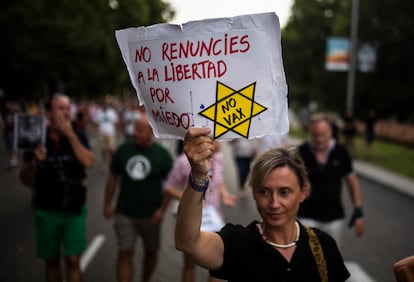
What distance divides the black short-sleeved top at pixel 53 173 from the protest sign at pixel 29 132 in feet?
0.26

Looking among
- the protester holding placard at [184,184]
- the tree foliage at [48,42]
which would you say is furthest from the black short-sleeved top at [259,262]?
the tree foliage at [48,42]

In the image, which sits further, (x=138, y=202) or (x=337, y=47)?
(x=337, y=47)

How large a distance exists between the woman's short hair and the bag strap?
28 cm

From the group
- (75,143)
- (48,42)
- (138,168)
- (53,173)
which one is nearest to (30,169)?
(53,173)

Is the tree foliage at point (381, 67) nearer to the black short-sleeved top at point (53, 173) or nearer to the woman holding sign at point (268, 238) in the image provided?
the black short-sleeved top at point (53, 173)

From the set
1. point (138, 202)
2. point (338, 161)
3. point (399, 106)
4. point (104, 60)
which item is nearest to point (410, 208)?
point (338, 161)

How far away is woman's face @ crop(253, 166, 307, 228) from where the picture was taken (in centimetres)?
223

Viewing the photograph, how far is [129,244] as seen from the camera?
14.1 ft

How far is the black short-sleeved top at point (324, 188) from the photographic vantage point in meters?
4.35

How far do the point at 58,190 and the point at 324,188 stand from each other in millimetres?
2470

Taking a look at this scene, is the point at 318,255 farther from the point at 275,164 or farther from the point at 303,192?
the point at 275,164

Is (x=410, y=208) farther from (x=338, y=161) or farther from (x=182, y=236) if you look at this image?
(x=182, y=236)

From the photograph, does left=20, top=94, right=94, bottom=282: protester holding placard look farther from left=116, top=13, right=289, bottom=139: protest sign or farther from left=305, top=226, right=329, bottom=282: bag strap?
left=305, top=226, right=329, bottom=282: bag strap

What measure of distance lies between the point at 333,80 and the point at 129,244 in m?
26.9
